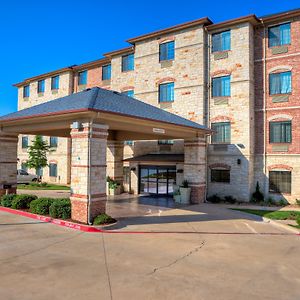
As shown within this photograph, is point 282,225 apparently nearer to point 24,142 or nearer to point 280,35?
point 280,35

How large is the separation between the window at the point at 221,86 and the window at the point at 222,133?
2238 millimetres

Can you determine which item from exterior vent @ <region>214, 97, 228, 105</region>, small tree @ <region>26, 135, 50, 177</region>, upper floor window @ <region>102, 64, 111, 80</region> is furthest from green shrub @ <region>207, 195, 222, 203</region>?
small tree @ <region>26, 135, 50, 177</region>

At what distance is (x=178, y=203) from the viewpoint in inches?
819

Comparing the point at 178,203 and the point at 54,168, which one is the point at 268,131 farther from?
the point at 54,168

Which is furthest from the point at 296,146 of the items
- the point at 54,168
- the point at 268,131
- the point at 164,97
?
the point at 54,168

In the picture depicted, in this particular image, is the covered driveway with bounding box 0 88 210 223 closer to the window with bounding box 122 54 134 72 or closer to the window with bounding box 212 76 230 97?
the window with bounding box 212 76 230 97

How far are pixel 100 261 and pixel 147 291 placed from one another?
2.41m

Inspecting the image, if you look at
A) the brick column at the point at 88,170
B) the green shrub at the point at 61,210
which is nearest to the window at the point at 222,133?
the brick column at the point at 88,170

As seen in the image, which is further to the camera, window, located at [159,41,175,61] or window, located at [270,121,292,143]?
window, located at [159,41,175,61]

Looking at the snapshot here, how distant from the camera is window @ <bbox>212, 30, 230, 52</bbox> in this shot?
76.4ft

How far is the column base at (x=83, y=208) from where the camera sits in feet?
44.5

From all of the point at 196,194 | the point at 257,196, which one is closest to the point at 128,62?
the point at 196,194

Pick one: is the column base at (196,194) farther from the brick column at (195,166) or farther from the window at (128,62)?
the window at (128,62)

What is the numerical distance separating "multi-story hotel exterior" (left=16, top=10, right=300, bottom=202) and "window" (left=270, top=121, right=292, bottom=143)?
6cm
